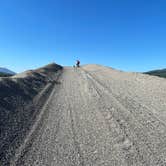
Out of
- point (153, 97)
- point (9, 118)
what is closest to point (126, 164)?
point (9, 118)

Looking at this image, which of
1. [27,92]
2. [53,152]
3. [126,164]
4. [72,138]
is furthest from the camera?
[27,92]

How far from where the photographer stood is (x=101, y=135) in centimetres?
624

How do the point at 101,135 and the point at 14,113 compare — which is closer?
the point at 101,135

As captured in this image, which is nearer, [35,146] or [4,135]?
[35,146]

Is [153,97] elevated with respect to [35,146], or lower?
elevated

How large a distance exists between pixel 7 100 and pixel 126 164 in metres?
7.49

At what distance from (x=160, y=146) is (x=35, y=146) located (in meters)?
3.42

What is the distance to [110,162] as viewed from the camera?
477 centimetres

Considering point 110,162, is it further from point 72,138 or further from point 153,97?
point 153,97

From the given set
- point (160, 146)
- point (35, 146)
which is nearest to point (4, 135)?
point (35, 146)

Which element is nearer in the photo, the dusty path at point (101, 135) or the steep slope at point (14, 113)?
the dusty path at point (101, 135)

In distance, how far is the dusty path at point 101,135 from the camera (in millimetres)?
4922

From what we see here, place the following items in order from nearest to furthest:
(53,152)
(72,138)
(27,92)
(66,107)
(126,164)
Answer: (126,164), (53,152), (72,138), (66,107), (27,92)

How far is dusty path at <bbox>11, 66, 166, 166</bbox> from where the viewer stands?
4.92 meters
